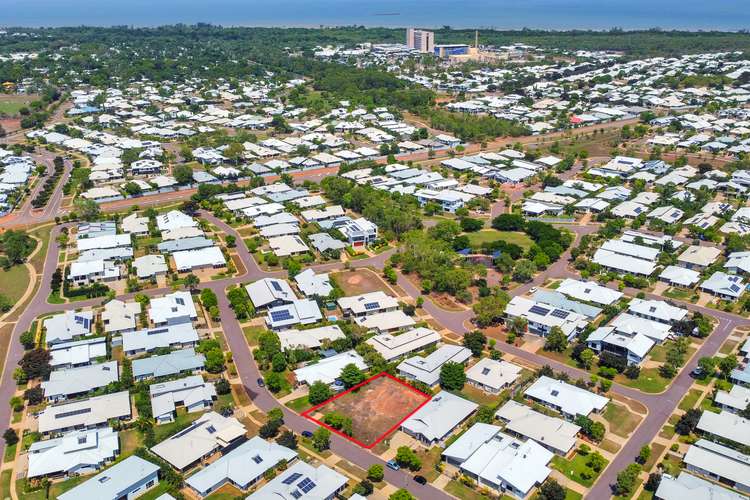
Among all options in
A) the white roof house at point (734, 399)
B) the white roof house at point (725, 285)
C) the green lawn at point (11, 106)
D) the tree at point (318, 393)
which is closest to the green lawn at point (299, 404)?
the tree at point (318, 393)

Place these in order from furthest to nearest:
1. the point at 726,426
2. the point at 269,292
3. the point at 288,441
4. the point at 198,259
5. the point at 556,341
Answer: the point at 198,259, the point at 269,292, the point at 556,341, the point at 726,426, the point at 288,441

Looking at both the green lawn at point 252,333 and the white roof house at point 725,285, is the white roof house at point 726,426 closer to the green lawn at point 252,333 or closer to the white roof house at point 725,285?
the white roof house at point 725,285

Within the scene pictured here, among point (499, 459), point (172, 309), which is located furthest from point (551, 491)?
point (172, 309)

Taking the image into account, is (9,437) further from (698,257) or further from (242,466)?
(698,257)

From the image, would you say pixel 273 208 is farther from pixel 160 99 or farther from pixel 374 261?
pixel 160 99

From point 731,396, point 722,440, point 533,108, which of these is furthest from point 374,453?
point 533,108

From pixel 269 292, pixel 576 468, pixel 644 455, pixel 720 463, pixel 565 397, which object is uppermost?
pixel 269 292
